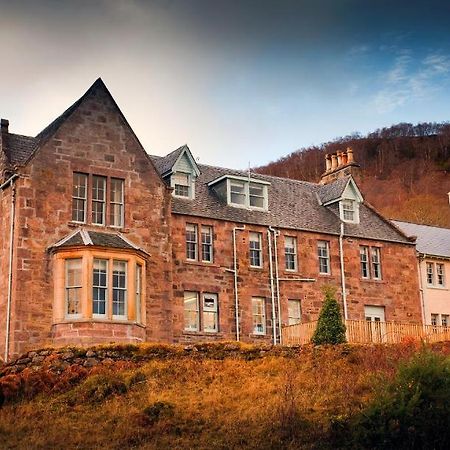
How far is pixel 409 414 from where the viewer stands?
66.6 feet

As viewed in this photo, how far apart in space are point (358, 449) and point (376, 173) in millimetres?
168640

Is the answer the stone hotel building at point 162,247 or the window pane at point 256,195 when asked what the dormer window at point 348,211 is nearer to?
the stone hotel building at point 162,247

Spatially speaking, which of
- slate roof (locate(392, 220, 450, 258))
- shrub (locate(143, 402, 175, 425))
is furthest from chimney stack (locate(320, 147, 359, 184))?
shrub (locate(143, 402, 175, 425))

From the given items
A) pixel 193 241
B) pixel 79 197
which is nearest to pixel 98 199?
pixel 79 197

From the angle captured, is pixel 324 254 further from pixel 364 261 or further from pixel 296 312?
pixel 296 312

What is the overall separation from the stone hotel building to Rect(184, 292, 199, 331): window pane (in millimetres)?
48

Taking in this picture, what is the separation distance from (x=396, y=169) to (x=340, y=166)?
140 m

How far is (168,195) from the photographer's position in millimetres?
36750

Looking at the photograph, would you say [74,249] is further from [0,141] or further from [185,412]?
[185,412]

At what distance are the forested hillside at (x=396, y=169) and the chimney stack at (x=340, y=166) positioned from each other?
101m

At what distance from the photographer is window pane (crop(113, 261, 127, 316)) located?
32.5 meters

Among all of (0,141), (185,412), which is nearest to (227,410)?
(185,412)

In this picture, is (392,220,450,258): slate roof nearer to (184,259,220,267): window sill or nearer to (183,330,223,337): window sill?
(184,259,220,267): window sill

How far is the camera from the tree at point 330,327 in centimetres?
3228
